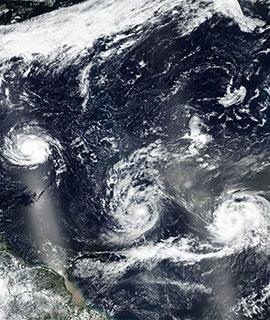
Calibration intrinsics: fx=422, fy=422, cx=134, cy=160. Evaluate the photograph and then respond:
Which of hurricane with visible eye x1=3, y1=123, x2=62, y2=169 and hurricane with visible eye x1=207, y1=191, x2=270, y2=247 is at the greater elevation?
hurricane with visible eye x1=3, y1=123, x2=62, y2=169

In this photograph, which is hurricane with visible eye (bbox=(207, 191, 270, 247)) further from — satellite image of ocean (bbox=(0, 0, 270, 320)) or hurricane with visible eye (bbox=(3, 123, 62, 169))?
hurricane with visible eye (bbox=(3, 123, 62, 169))

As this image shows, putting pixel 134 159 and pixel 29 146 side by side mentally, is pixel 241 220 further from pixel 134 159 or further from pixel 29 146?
pixel 29 146

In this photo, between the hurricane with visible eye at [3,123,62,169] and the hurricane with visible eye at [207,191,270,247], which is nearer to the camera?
the hurricane with visible eye at [207,191,270,247]

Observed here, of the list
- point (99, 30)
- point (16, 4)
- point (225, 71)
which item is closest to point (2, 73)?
point (16, 4)

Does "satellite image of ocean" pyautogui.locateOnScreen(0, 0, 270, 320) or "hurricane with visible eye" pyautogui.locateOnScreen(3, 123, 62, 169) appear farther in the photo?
"hurricane with visible eye" pyautogui.locateOnScreen(3, 123, 62, 169)

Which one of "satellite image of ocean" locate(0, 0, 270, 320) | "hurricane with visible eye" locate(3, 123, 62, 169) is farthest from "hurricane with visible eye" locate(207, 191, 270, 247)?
"hurricane with visible eye" locate(3, 123, 62, 169)

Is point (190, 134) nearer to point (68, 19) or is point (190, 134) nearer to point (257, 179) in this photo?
point (257, 179)

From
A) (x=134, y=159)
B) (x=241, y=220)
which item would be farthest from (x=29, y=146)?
(x=241, y=220)

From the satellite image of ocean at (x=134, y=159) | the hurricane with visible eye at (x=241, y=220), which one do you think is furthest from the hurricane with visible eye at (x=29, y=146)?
the hurricane with visible eye at (x=241, y=220)

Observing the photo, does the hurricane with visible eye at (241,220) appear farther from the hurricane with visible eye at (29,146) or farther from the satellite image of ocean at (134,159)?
the hurricane with visible eye at (29,146)

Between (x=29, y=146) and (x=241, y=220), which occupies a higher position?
(x=29, y=146)
